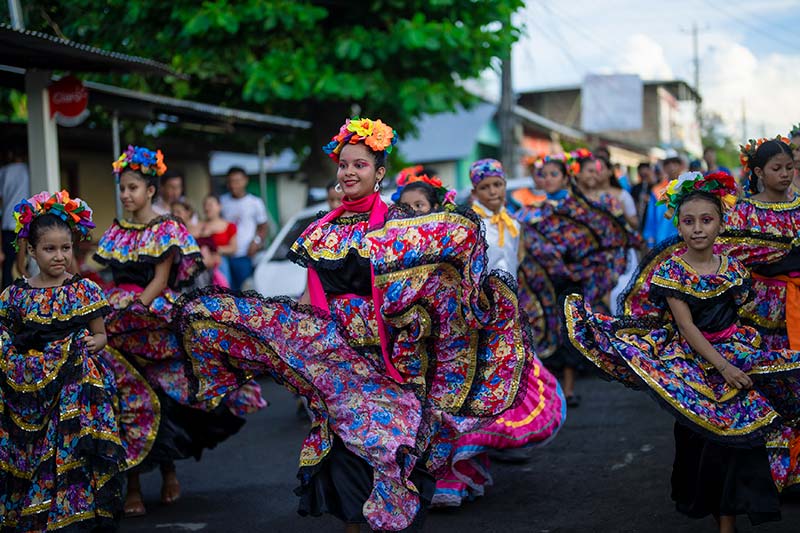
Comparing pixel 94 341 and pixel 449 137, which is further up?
pixel 449 137

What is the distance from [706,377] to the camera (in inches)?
184

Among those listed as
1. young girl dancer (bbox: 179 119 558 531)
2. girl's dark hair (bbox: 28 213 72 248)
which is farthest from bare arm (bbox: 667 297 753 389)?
girl's dark hair (bbox: 28 213 72 248)

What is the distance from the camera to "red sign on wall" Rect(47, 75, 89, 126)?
980 centimetres

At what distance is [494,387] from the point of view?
15.3ft

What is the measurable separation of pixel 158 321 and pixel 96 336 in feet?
2.60

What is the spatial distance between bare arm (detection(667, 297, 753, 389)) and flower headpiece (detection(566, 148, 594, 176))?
4422 mm

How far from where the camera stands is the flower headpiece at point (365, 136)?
4699 millimetres

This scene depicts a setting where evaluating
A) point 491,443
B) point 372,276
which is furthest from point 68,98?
point 372,276

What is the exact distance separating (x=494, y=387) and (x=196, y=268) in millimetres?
2431

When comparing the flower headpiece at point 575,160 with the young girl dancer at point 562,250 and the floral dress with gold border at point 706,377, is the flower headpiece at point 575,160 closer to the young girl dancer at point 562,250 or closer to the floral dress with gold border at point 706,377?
the young girl dancer at point 562,250

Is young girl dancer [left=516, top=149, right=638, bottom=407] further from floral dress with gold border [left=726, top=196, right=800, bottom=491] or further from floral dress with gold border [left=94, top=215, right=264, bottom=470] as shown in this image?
floral dress with gold border [left=94, top=215, right=264, bottom=470]

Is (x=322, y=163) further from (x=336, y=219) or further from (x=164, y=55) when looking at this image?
(x=336, y=219)

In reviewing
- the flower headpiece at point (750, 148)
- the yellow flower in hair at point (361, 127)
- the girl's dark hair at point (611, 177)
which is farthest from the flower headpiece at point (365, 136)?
the girl's dark hair at point (611, 177)

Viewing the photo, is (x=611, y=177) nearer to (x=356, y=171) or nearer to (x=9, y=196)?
(x=9, y=196)
